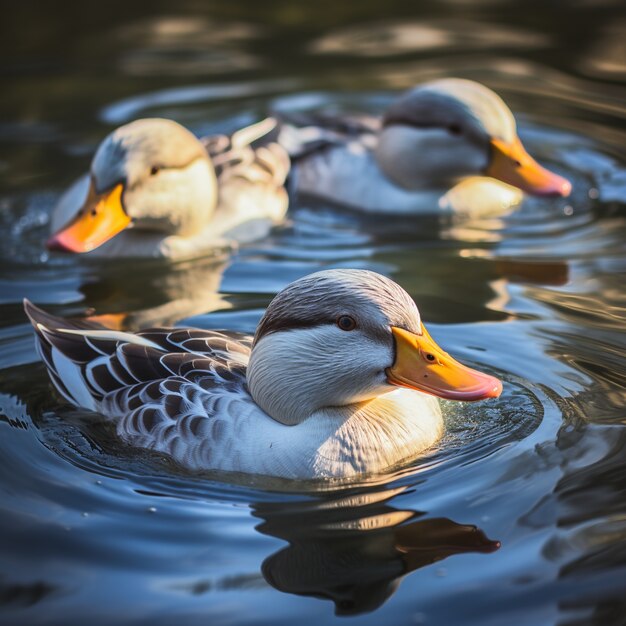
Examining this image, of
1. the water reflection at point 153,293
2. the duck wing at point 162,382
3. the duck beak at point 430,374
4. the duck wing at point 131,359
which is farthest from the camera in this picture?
the water reflection at point 153,293

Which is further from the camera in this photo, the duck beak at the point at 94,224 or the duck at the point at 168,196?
the duck at the point at 168,196

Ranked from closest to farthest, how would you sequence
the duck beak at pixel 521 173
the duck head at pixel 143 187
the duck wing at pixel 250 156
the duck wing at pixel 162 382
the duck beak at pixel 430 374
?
the duck beak at pixel 430 374, the duck wing at pixel 162 382, the duck head at pixel 143 187, the duck beak at pixel 521 173, the duck wing at pixel 250 156

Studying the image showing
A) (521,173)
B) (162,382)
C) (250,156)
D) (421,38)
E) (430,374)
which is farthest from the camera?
(421,38)

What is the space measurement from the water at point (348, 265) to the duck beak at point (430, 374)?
1.44 ft

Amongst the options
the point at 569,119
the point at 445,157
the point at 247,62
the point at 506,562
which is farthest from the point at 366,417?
the point at 247,62

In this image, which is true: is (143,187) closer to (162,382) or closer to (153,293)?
(153,293)

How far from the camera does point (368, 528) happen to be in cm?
516

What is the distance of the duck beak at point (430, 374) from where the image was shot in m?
5.33

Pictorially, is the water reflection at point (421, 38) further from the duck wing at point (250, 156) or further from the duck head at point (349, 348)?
the duck head at point (349, 348)

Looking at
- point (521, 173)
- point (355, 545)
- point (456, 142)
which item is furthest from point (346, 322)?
point (456, 142)

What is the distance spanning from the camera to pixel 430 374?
535 cm

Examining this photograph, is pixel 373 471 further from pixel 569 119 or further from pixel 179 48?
pixel 179 48

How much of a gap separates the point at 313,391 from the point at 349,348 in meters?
0.29

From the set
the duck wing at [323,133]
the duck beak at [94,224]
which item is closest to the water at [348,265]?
the duck beak at [94,224]
